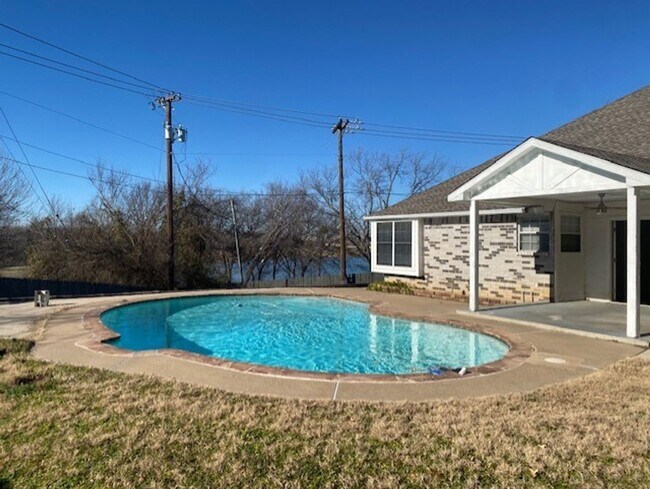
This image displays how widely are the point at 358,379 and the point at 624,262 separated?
903 cm

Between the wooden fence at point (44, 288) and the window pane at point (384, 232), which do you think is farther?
the window pane at point (384, 232)

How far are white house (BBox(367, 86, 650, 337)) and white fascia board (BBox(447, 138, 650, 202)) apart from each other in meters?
0.02

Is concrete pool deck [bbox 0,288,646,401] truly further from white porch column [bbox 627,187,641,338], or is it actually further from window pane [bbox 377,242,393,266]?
window pane [bbox 377,242,393,266]

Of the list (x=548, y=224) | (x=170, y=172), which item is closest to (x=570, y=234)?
(x=548, y=224)

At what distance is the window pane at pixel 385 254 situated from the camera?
15.5m

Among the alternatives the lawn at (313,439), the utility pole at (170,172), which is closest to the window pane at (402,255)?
the utility pole at (170,172)

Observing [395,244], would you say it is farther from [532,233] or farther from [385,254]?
[532,233]

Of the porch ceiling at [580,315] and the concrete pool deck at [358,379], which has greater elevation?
→ the porch ceiling at [580,315]

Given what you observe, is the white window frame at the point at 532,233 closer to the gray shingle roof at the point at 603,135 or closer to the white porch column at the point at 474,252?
the gray shingle roof at the point at 603,135

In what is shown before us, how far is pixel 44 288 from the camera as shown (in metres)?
15.5

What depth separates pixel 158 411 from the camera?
4.29 metres

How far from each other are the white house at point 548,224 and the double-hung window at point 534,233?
0.03m

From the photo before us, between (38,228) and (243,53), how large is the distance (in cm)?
1132

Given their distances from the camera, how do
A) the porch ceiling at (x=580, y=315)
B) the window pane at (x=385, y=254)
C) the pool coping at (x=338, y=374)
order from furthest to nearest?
the window pane at (x=385, y=254)
the porch ceiling at (x=580, y=315)
the pool coping at (x=338, y=374)
